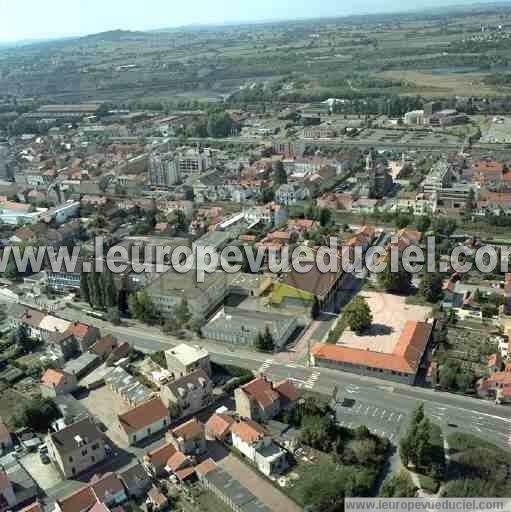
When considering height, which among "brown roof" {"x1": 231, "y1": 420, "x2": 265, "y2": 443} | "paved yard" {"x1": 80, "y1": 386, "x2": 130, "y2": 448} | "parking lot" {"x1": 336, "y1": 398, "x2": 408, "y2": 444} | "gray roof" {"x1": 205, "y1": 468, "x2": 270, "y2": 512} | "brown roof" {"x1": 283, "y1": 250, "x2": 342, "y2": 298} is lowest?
"paved yard" {"x1": 80, "y1": 386, "x2": 130, "y2": 448}

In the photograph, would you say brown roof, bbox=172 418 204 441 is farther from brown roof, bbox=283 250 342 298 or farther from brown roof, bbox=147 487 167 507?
brown roof, bbox=283 250 342 298

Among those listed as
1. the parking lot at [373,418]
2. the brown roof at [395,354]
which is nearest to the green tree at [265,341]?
the brown roof at [395,354]

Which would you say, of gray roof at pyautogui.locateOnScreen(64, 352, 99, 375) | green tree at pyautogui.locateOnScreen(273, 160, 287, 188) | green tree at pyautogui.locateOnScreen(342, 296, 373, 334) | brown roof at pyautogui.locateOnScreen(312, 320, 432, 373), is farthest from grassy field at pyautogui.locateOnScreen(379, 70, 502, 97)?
gray roof at pyautogui.locateOnScreen(64, 352, 99, 375)

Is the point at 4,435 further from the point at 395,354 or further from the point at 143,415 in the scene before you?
the point at 395,354

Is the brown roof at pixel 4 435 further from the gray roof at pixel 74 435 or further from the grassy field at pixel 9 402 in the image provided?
Result: the gray roof at pixel 74 435

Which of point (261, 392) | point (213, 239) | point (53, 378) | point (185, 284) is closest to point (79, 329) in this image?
point (53, 378)

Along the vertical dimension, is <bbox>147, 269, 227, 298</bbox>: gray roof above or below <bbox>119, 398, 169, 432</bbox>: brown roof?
above
